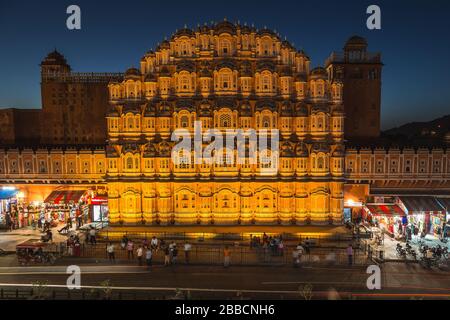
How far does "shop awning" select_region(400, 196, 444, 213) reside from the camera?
1457 inches

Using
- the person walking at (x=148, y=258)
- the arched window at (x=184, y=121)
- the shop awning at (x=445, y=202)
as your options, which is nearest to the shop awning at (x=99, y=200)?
the arched window at (x=184, y=121)

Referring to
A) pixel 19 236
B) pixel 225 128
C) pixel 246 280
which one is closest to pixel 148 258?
pixel 246 280

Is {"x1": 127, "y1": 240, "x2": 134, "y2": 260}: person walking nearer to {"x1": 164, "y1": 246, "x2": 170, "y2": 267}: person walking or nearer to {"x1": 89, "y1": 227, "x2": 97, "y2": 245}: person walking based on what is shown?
{"x1": 164, "y1": 246, "x2": 170, "y2": 267}: person walking

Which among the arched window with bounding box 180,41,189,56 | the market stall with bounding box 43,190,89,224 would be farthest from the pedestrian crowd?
the arched window with bounding box 180,41,189,56

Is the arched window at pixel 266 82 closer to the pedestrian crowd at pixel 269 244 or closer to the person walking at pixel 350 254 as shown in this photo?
the pedestrian crowd at pixel 269 244

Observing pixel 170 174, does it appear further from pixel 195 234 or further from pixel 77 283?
pixel 77 283

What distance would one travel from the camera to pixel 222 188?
1476 inches

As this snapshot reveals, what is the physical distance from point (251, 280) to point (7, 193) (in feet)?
97.4

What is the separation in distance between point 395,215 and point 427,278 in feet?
39.2

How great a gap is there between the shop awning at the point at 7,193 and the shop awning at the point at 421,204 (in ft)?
128

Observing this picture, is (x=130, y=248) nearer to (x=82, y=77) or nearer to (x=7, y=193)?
(x=7, y=193)

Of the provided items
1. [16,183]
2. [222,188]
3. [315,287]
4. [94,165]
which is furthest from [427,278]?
[16,183]

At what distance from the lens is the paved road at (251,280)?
23469mm
